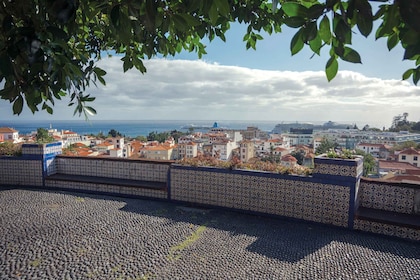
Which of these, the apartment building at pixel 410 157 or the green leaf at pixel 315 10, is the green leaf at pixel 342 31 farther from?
the apartment building at pixel 410 157

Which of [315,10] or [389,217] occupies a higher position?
[315,10]

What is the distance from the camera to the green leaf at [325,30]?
66 centimetres

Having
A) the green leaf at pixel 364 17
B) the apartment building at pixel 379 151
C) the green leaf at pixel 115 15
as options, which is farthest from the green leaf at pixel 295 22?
the apartment building at pixel 379 151

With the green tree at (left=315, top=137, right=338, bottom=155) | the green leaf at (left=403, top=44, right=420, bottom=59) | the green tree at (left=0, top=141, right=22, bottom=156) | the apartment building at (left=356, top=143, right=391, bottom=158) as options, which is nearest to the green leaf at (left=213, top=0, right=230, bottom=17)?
the green leaf at (left=403, top=44, right=420, bottom=59)

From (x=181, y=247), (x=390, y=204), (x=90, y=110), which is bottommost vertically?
(x=181, y=247)

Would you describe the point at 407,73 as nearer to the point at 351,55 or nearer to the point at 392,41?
the point at 392,41

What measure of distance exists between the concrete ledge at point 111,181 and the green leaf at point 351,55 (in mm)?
4556

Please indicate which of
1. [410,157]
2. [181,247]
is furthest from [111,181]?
[410,157]

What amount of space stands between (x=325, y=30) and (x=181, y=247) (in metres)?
2.94

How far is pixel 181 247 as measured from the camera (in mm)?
3043

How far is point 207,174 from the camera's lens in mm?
4578

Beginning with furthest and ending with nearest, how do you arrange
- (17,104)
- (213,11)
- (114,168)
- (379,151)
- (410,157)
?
(379,151) → (410,157) → (114,168) → (17,104) → (213,11)

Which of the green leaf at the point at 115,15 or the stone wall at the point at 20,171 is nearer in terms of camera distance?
the green leaf at the point at 115,15

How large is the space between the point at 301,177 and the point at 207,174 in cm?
163
